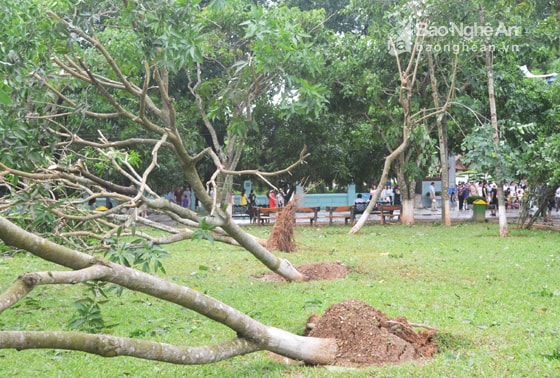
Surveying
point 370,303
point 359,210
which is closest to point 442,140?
point 359,210

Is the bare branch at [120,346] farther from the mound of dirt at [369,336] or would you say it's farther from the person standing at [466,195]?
the person standing at [466,195]

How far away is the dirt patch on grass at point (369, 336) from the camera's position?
5.62 metres

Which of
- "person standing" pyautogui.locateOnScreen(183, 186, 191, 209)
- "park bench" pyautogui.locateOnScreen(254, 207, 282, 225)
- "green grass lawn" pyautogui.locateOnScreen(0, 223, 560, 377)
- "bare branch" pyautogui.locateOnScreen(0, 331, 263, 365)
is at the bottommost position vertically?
"green grass lawn" pyautogui.locateOnScreen(0, 223, 560, 377)

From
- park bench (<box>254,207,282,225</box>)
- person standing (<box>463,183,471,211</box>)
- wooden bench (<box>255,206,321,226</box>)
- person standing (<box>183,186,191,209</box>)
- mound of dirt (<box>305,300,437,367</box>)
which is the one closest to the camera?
mound of dirt (<box>305,300,437,367</box>)

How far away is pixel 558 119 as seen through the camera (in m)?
18.1

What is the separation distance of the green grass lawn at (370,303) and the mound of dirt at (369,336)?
0.85 feet

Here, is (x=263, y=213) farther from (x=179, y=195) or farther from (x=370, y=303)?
(x=370, y=303)

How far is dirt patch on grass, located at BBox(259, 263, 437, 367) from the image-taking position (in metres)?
5.62

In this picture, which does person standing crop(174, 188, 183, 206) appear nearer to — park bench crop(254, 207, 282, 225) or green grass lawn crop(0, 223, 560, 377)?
park bench crop(254, 207, 282, 225)

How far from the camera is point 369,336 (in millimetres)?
5797

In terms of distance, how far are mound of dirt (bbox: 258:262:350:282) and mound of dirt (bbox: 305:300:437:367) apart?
395 cm

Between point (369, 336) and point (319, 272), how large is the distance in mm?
4597

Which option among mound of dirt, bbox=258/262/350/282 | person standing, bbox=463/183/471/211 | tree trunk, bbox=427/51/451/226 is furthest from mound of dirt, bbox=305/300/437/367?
person standing, bbox=463/183/471/211

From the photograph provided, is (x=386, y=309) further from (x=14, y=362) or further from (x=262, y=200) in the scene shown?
(x=262, y=200)
